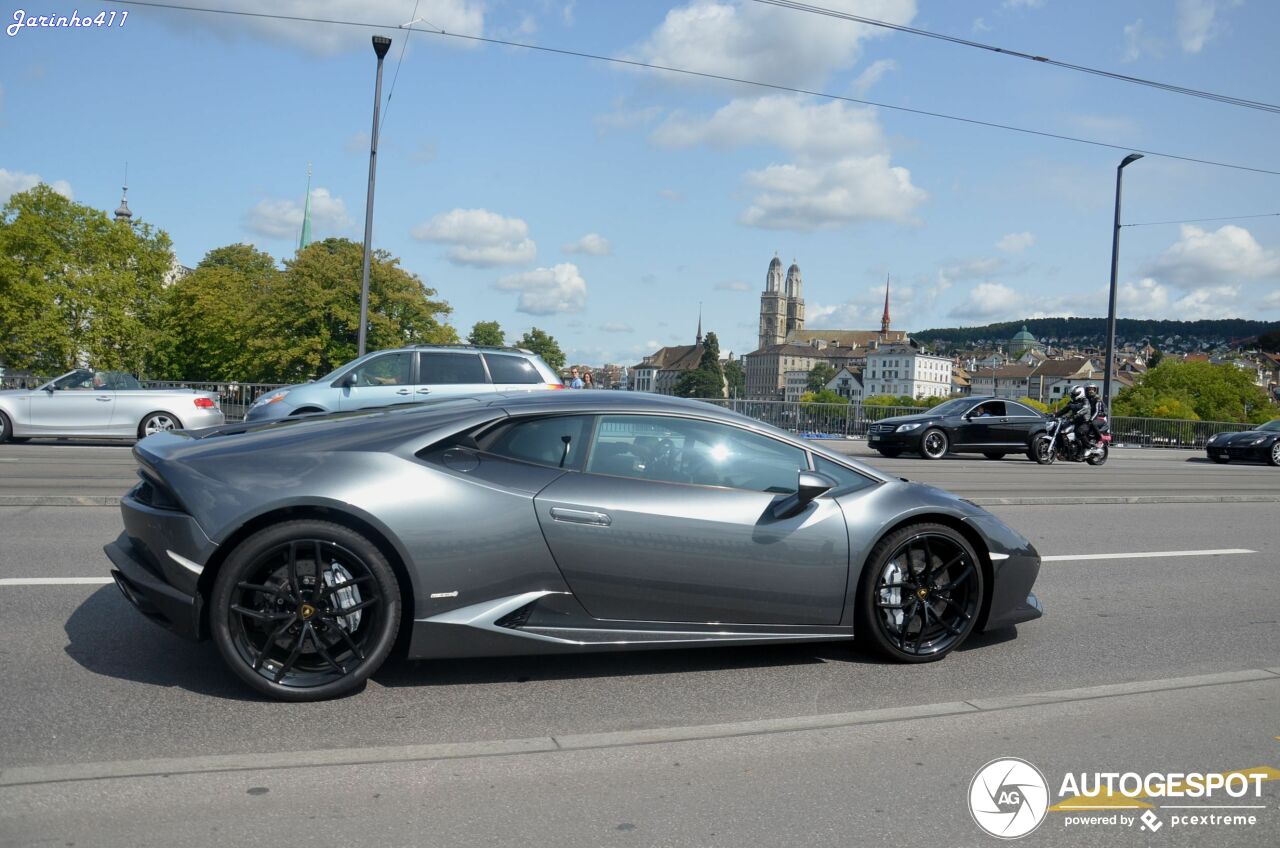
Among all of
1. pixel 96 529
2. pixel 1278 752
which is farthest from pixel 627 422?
pixel 96 529

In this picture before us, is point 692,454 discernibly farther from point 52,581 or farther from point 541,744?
point 52,581

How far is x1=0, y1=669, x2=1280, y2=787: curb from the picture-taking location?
3.51 metres

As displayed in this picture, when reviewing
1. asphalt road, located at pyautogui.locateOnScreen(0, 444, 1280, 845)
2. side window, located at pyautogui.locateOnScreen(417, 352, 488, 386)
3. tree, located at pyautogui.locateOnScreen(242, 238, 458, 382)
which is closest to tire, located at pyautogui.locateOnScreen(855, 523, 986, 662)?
asphalt road, located at pyautogui.locateOnScreen(0, 444, 1280, 845)

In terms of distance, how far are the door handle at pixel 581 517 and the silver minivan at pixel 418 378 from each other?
36.6ft

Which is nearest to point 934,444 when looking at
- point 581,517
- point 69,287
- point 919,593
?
point 919,593

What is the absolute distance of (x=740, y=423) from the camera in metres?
5.12

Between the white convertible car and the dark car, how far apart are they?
2626 centimetres

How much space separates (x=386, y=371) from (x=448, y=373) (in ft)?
3.28

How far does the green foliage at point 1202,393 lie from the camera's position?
91.6 m

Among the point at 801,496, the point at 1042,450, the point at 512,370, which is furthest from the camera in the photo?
the point at 1042,450

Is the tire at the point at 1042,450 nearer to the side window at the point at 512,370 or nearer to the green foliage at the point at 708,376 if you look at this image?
the side window at the point at 512,370

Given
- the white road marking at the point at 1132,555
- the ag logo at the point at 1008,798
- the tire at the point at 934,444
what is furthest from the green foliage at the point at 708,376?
the ag logo at the point at 1008,798

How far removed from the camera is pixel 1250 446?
2847 centimetres

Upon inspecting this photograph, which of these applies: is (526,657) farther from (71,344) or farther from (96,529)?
(71,344)
